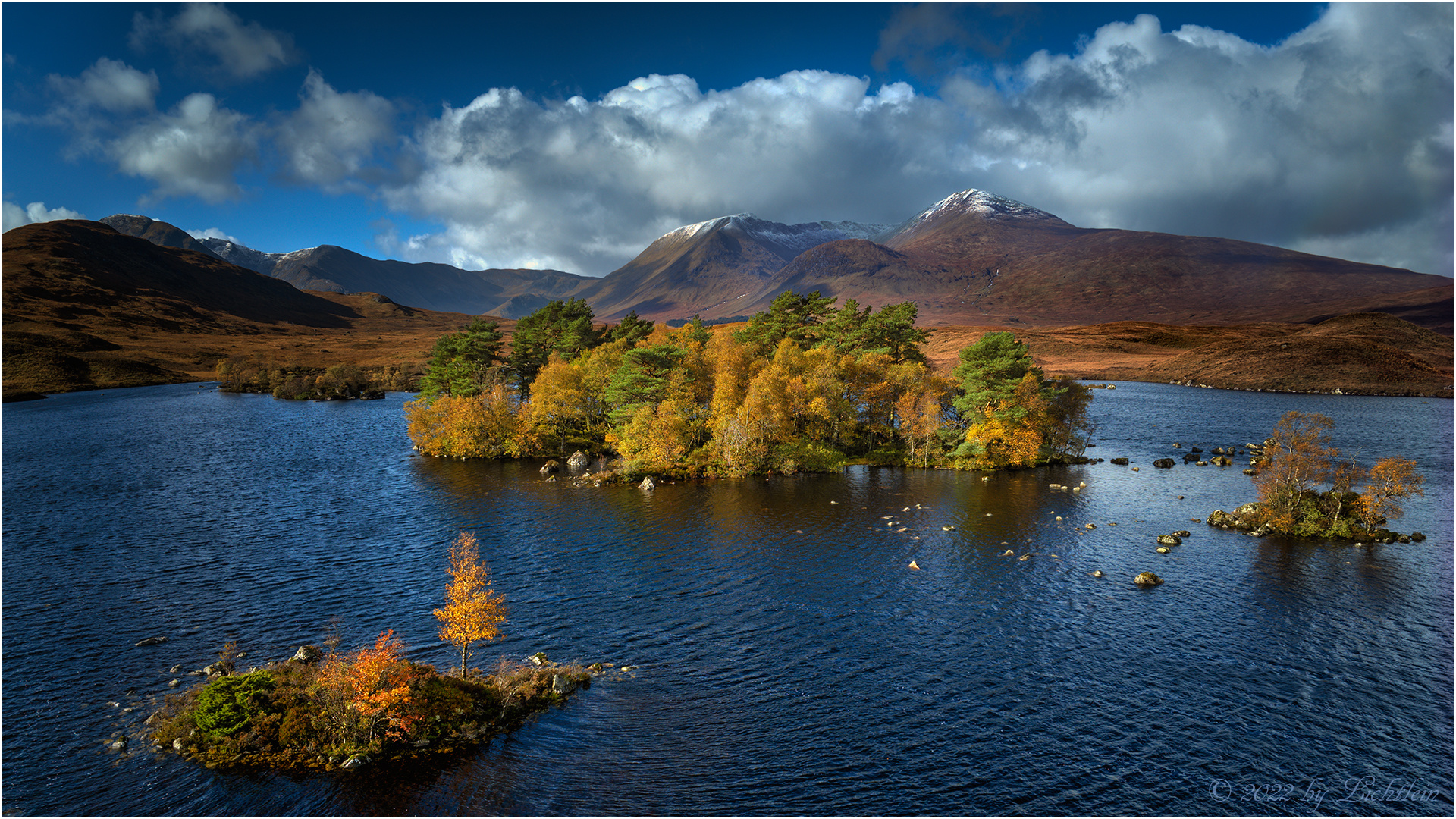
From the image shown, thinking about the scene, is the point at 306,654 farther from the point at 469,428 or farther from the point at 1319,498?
the point at 1319,498

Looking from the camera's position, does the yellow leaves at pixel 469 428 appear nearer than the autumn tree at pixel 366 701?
No

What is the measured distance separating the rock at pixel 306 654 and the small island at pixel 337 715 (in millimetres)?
3313

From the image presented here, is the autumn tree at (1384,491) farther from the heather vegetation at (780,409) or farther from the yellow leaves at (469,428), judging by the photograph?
the yellow leaves at (469,428)

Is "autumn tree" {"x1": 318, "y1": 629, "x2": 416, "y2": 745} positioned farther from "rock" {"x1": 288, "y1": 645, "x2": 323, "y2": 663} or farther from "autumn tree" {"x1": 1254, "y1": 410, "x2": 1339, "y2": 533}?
"autumn tree" {"x1": 1254, "y1": 410, "x2": 1339, "y2": 533}

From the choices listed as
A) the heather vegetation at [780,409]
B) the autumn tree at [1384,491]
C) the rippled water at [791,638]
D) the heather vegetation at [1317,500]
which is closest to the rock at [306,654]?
the rippled water at [791,638]

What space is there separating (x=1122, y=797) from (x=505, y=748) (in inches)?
1028

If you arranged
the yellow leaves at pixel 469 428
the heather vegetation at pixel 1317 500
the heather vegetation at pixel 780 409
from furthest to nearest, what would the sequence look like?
the yellow leaves at pixel 469 428
the heather vegetation at pixel 780 409
the heather vegetation at pixel 1317 500

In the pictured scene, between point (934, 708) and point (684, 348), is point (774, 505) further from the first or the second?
point (934, 708)

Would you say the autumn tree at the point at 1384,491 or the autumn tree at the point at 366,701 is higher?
the autumn tree at the point at 1384,491

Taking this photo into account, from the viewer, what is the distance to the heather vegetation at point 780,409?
285ft

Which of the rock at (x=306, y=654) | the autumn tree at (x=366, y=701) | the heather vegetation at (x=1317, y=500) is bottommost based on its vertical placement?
the rock at (x=306, y=654)

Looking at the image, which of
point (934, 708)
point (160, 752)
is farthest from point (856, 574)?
point (160, 752)

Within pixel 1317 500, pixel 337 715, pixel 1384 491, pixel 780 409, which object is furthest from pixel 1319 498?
pixel 337 715

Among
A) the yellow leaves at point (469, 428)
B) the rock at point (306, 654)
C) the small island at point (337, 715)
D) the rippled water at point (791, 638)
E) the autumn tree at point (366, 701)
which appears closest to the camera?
the rippled water at point (791, 638)
